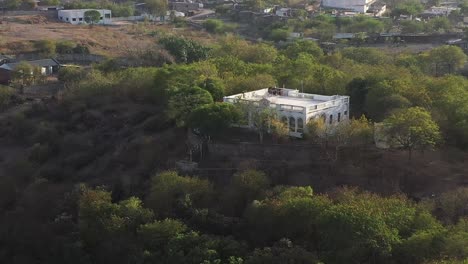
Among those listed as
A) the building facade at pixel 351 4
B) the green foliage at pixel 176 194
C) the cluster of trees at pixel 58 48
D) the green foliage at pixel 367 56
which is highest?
the building facade at pixel 351 4

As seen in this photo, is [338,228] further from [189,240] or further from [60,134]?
[60,134]

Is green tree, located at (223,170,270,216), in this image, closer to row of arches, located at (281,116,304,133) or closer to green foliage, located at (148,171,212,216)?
green foliage, located at (148,171,212,216)

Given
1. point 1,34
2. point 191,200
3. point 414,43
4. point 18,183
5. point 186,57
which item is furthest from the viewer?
point 1,34

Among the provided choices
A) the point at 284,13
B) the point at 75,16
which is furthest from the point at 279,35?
the point at 75,16

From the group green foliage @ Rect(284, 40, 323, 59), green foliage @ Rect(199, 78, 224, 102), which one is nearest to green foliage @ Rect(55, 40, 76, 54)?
green foliage @ Rect(284, 40, 323, 59)

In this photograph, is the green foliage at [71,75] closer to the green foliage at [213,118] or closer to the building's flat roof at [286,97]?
the building's flat roof at [286,97]

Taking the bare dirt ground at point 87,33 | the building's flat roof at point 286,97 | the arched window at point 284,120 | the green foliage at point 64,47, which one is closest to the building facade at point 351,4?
the bare dirt ground at point 87,33

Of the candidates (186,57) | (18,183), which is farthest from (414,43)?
(18,183)
